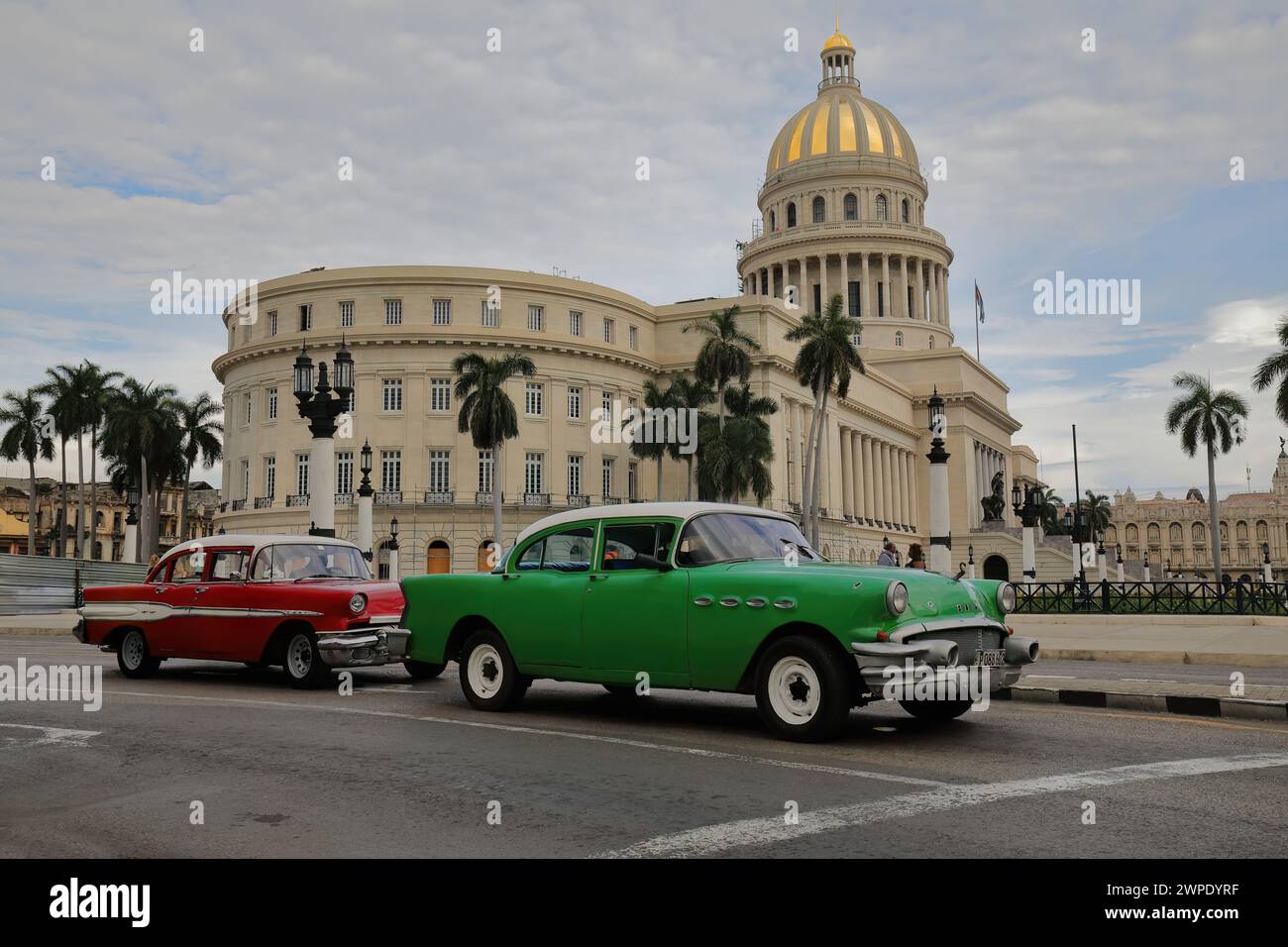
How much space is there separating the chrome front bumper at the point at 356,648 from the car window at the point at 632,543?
3.36m

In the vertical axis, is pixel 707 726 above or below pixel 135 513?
below

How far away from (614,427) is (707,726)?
59.6 meters

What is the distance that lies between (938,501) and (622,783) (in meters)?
20.0

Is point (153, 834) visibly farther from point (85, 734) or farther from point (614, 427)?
point (614, 427)

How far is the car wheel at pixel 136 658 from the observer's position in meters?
13.4

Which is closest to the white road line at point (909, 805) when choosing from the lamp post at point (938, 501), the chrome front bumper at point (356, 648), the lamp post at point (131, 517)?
the chrome front bumper at point (356, 648)

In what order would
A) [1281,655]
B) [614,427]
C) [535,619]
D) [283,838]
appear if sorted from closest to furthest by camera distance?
[283,838] < [535,619] < [1281,655] < [614,427]

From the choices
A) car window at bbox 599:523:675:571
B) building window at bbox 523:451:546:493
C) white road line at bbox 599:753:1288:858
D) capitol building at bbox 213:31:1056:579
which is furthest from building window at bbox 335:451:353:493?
white road line at bbox 599:753:1288:858

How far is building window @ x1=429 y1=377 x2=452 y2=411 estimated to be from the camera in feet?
213

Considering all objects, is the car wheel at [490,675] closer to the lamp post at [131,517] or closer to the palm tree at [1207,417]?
the lamp post at [131,517]

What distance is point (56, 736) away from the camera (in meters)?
8.90

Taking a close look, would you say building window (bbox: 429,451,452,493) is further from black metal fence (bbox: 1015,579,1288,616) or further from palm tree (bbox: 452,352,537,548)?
black metal fence (bbox: 1015,579,1288,616)

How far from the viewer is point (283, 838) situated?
5500 mm
